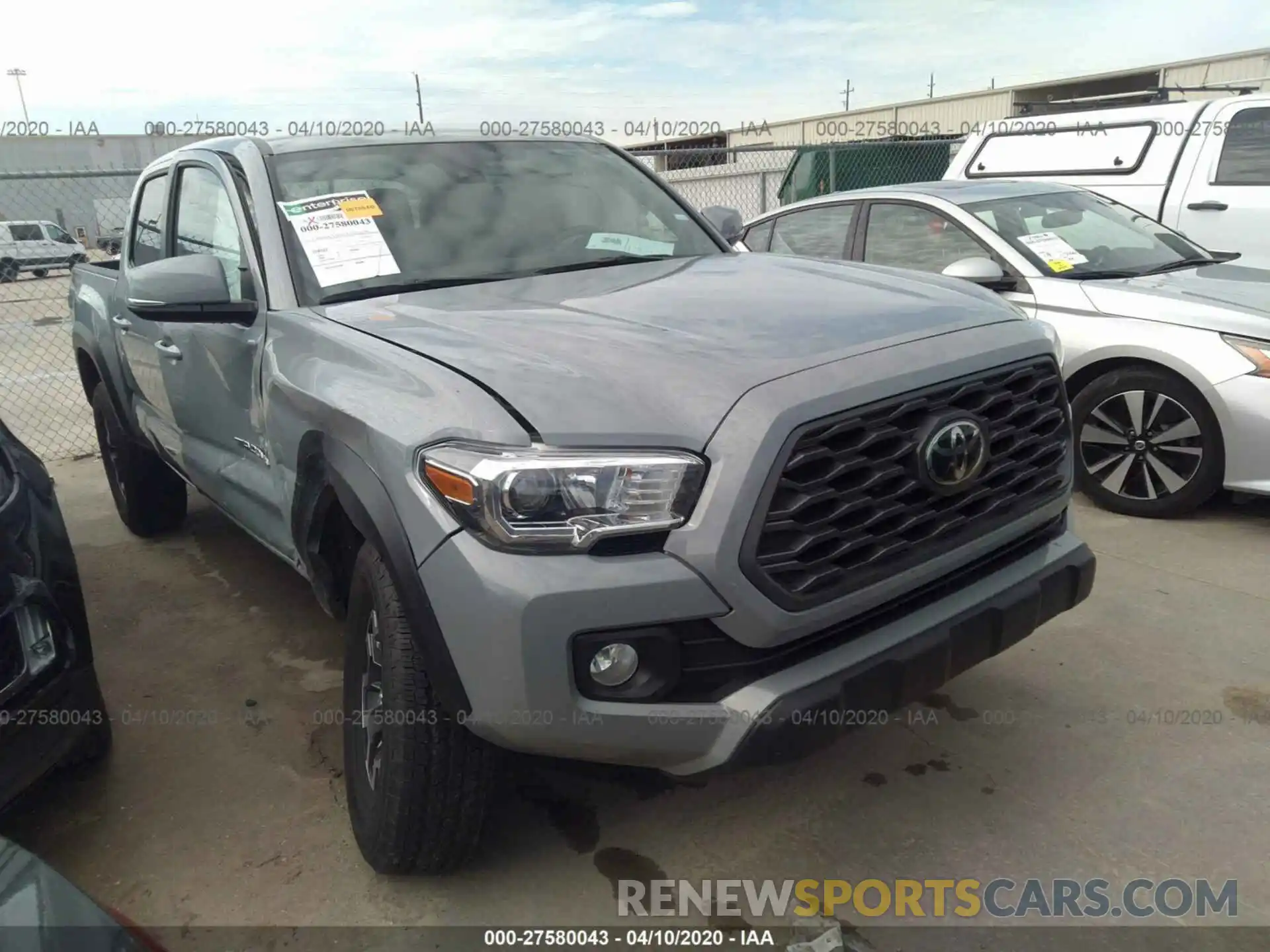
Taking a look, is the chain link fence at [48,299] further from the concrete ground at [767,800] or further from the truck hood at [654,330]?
the truck hood at [654,330]

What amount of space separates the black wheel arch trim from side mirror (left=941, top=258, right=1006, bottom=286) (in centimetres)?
290

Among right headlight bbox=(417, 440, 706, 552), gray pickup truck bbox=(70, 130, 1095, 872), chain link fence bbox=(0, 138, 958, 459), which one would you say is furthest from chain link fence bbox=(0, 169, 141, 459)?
right headlight bbox=(417, 440, 706, 552)

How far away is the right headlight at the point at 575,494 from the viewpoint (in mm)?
1808

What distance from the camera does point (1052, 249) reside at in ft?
15.8

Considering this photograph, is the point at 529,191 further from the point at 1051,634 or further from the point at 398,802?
the point at 1051,634

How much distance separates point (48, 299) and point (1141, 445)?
39.5 ft

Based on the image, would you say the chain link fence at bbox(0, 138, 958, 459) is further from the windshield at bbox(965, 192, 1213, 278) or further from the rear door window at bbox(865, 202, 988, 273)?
the windshield at bbox(965, 192, 1213, 278)

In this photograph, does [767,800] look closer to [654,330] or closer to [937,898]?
[937,898]

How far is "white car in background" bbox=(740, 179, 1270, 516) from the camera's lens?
159 inches

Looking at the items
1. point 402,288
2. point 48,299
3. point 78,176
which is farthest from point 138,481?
point 48,299

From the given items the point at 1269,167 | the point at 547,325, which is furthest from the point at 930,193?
the point at 547,325

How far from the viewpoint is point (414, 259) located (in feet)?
9.14

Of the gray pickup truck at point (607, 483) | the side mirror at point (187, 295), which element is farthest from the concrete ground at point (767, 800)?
the side mirror at point (187, 295)

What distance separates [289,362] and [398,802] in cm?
113
